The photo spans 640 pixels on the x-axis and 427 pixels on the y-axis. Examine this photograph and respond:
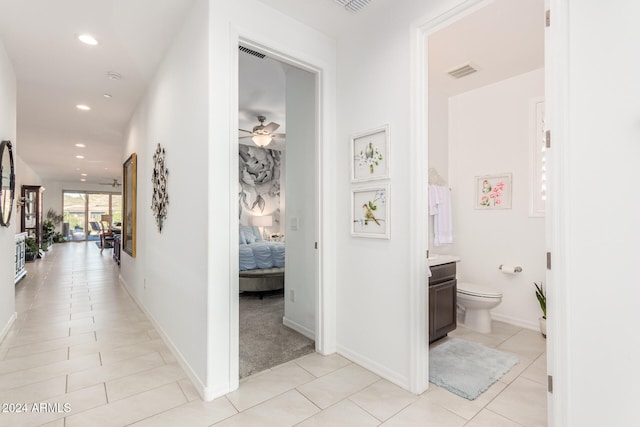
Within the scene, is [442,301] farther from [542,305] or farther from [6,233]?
[6,233]

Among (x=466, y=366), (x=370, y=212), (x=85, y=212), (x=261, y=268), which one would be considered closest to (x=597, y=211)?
(x=370, y=212)

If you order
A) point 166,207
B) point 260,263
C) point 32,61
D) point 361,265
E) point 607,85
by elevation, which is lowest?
point 260,263

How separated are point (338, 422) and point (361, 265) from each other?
109 centimetres

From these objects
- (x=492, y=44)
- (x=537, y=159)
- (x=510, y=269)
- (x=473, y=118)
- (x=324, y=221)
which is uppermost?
(x=492, y=44)

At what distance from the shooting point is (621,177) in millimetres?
1309

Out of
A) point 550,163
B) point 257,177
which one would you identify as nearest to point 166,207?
point 550,163

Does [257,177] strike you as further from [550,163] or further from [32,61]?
[550,163]

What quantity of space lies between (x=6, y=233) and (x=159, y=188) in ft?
5.26

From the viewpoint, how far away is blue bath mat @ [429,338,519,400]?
2.17m

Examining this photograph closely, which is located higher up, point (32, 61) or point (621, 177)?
point (32, 61)

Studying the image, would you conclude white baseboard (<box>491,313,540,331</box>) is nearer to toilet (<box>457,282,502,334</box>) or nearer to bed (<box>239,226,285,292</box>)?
toilet (<box>457,282,502,334</box>)

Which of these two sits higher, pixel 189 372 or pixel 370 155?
pixel 370 155

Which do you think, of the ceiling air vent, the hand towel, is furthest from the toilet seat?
the ceiling air vent

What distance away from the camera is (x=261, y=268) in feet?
15.3
